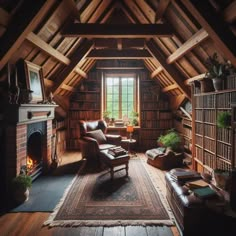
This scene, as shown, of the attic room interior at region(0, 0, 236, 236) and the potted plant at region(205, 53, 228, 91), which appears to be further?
the potted plant at region(205, 53, 228, 91)

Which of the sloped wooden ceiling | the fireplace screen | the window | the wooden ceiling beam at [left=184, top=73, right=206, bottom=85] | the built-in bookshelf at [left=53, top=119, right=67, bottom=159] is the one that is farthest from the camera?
the window

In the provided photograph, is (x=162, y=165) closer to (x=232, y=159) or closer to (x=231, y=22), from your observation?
(x=232, y=159)

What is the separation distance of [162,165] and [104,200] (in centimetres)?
209

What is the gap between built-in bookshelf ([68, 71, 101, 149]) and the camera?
684 cm

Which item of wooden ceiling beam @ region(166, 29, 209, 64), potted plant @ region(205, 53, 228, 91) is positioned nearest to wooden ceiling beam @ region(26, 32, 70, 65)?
wooden ceiling beam @ region(166, 29, 209, 64)

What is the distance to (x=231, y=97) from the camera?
2850mm

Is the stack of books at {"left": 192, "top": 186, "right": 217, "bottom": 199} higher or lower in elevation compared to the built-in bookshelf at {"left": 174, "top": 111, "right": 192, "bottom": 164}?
lower

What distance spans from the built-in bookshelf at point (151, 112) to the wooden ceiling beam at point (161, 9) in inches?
123

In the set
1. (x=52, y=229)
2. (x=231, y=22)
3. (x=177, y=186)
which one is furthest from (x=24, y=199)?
A: (x=231, y=22)

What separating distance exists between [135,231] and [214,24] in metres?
2.65

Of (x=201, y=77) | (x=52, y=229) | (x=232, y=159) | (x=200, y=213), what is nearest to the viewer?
(x=200, y=213)

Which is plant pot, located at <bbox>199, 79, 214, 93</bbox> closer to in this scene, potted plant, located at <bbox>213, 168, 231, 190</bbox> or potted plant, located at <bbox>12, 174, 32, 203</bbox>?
Answer: potted plant, located at <bbox>213, 168, 231, 190</bbox>

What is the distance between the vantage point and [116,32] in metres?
3.71

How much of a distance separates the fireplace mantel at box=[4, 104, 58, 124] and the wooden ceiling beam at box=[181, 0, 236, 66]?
2769 mm
